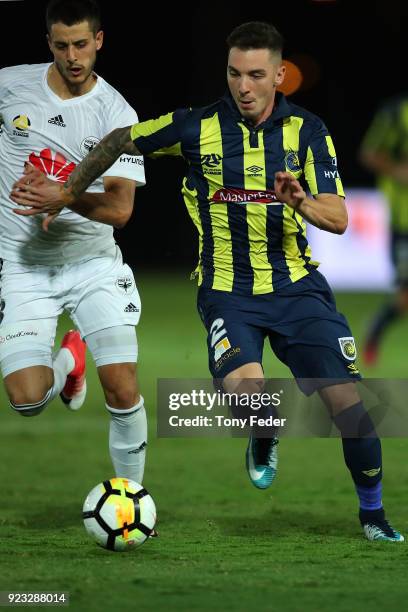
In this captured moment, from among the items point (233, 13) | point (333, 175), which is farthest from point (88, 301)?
point (233, 13)

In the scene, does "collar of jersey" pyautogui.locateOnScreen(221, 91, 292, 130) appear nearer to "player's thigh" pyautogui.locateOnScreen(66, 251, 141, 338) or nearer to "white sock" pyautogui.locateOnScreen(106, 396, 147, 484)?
"player's thigh" pyautogui.locateOnScreen(66, 251, 141, 338)

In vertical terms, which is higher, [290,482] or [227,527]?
[227,527]

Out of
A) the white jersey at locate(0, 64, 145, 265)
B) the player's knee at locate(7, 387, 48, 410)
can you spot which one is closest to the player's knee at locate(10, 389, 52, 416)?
the player's knee at locate(7, 387, 48, 410)

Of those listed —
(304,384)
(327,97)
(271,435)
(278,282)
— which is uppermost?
(278,282)

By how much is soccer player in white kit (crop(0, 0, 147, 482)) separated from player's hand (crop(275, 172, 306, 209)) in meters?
0.97

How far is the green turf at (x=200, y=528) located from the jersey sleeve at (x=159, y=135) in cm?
172

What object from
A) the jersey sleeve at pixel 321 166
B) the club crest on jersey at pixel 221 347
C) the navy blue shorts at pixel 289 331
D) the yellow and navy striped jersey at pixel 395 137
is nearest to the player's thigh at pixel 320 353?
the navy blue shorts at pixel 289 331

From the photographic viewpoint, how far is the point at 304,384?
501 centimetres

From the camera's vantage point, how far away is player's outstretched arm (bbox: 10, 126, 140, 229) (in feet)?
16.1

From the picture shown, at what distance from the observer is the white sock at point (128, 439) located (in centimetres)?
528

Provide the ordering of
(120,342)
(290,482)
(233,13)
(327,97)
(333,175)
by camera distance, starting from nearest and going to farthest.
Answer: (333,175)
(120,342)
(290,482)
(233,13)
(327,97)

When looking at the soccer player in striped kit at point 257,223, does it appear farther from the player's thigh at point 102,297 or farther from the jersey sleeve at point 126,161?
the player's thigh at point 102,297

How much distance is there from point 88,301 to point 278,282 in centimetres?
91

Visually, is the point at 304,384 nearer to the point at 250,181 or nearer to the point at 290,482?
the point at 250,181
